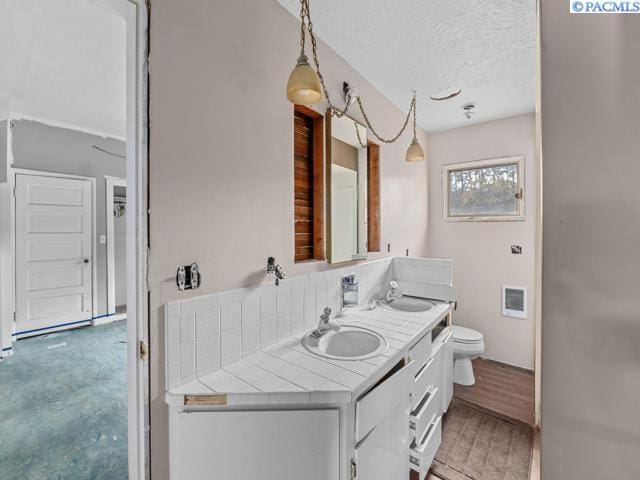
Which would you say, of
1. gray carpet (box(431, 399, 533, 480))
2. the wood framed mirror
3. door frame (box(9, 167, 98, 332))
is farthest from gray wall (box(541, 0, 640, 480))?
door frame (box(9, 167, 98, 332))

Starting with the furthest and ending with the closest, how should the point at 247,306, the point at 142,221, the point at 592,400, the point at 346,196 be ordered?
the point at 346,196 → the point at 247,306 → the point at 142,221 → the point at 592,400

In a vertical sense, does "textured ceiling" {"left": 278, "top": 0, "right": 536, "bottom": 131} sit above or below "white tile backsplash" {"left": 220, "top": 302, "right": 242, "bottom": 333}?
above

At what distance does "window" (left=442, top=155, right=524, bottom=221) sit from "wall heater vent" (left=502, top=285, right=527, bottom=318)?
0.69 metres

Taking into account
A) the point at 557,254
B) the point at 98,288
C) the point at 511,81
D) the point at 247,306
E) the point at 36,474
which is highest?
the point at 511,81

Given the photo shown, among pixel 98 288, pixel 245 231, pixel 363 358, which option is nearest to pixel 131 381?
pixel 245 231

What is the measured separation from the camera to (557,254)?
415mm

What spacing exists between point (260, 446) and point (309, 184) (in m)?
1.29

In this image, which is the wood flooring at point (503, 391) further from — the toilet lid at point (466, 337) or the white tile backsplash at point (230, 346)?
the white tile backsplash at point (230, 346)

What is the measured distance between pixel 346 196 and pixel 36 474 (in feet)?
7.37

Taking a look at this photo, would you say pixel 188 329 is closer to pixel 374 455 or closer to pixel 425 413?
pixel 374 455

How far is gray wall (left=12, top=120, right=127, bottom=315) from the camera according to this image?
10.3ft

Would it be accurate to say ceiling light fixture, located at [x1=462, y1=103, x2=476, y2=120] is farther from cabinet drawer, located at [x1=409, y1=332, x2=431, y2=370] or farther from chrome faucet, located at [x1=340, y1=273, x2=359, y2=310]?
cabinet drawer, located at [x1=409, y1=332, x2=431, y2=370]

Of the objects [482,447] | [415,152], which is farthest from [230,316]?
[482,447]

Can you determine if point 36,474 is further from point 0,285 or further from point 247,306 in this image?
point 0,285
